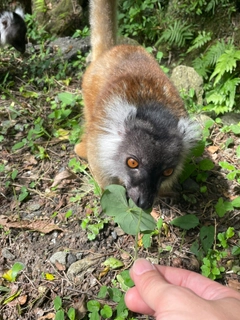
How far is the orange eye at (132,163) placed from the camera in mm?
3090

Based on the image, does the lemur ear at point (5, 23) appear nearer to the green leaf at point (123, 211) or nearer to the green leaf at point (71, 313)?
the green leaf at point (123, 211)

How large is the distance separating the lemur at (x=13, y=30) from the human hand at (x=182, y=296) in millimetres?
6949

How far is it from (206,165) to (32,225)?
2156 mm

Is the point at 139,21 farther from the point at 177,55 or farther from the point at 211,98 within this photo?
the point at 211,98

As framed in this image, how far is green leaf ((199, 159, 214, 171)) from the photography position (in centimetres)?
398

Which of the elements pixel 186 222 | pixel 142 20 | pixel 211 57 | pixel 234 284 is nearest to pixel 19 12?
pixel 142 20

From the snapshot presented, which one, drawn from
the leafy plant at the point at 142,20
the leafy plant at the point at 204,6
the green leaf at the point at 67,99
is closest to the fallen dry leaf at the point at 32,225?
the green leaf at the point at 67,99

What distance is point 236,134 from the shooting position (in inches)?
183

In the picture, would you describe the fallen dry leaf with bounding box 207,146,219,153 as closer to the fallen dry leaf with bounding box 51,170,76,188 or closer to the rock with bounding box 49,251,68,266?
the fallen dry leaf with bounding box 51,170,76,188

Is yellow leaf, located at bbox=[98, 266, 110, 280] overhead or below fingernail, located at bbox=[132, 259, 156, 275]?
below

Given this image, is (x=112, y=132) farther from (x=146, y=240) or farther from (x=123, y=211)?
(x=146, y=240)

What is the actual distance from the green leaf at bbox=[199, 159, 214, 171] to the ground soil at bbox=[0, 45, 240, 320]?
0.20 m

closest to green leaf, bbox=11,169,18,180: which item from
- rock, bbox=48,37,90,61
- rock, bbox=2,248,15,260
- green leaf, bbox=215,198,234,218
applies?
rock, bbox=2,248,15,260

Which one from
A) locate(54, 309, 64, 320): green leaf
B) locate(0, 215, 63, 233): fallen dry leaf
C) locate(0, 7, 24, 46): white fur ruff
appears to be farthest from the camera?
locate(0, 7, 24, 46): white fur ruff
